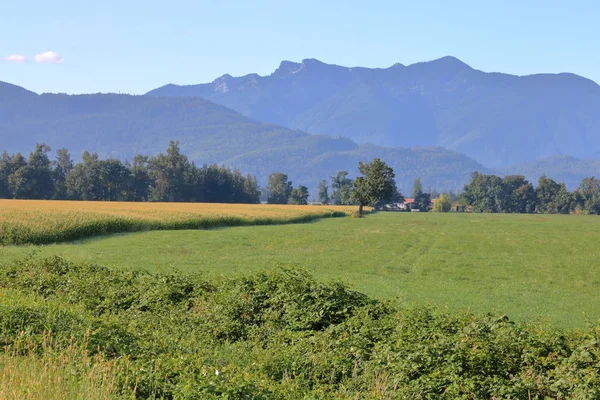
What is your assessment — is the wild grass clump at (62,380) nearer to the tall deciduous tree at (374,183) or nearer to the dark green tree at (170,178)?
the tall deciduous tree at (374,183)

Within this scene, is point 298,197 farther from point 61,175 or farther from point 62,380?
point 62,380

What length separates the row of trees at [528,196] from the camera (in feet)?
564

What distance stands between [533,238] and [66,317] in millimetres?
53092

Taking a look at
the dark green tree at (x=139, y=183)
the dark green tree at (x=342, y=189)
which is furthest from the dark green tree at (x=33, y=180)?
the dark green tree at (x=342, y=189)

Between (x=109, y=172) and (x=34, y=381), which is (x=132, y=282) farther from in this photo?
(x=109, y=172)

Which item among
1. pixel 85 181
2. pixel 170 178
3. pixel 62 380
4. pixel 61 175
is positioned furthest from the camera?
pixel 170 178

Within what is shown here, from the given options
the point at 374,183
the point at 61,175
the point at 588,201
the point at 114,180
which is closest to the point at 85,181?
the point at 114,180

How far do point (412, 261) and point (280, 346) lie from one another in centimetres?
2735

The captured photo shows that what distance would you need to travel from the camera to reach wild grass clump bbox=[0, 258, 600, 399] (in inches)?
376

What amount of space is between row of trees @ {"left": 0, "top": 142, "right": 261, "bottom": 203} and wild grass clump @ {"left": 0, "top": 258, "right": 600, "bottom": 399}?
122 m

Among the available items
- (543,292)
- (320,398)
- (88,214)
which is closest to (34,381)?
(320,398)

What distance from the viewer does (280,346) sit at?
43.5 feet

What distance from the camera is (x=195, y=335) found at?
1479cm

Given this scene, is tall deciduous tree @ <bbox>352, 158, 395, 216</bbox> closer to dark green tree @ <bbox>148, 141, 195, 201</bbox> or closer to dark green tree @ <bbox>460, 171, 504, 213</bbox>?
dark green tree @ <bbox>148, 141, 195, 201</bbox>
